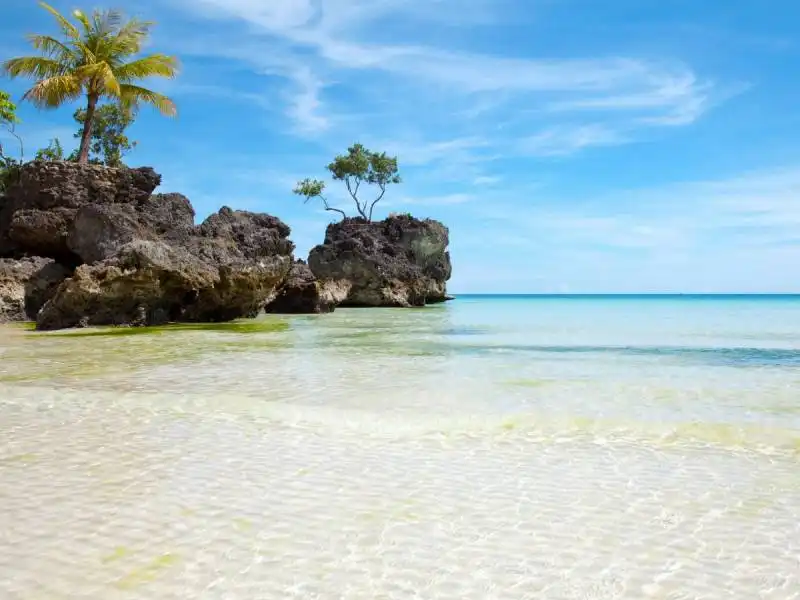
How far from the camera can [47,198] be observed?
17.5 metres

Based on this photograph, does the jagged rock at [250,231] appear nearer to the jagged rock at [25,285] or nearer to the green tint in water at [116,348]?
the jagged rock at [25,285]

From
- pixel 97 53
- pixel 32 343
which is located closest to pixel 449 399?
pixel 32 343

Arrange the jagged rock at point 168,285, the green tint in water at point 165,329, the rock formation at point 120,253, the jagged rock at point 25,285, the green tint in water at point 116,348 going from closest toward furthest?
the green tint in water at point 116,348 → the green tint in water at point 165,329 → the jagged rock at point 168,285 → the rock formation at point 120,253 → the jagged rock at point 25,285

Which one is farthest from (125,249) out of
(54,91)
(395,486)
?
(395,486)

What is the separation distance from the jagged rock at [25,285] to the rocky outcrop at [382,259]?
53.2 feet

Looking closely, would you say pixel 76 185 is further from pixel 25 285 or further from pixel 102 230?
pixel 25 285

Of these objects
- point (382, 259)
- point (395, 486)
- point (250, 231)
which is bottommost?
point (395, 486)

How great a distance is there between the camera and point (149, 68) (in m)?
22.2

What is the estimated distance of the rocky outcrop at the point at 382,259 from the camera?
36.0 metres

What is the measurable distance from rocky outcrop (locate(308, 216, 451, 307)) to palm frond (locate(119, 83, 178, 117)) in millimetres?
12185

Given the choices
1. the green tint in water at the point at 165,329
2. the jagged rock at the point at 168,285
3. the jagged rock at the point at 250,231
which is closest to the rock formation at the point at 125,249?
the jagged rock at the point at 168,285

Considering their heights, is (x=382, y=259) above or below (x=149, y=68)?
below

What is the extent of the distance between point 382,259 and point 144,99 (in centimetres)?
1669

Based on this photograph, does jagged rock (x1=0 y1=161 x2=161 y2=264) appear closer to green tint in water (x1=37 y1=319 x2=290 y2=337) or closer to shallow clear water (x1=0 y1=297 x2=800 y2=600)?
green tint in water (x1=37 y1=319 x2=290 y2=337)
